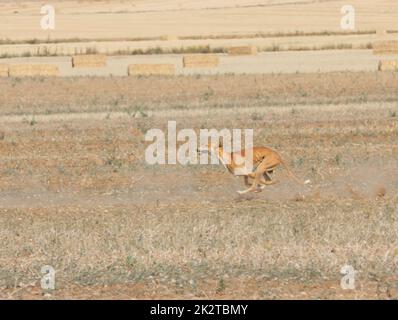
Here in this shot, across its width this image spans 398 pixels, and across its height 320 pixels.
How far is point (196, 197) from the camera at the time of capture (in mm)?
15453

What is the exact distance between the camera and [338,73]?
3478 cm

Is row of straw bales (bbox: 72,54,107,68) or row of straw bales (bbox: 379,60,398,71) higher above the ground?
row of straw bales (bbox: 72,54,107,68)

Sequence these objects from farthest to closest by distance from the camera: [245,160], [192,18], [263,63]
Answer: [192,18]
[263,63]
[245,160]

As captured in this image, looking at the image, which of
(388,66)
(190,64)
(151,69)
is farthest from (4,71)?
(388,66)

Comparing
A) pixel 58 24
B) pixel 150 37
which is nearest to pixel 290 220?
pixel 150 37

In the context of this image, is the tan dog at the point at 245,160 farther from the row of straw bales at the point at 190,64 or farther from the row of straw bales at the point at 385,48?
the row of straw bales at the point at 385,48

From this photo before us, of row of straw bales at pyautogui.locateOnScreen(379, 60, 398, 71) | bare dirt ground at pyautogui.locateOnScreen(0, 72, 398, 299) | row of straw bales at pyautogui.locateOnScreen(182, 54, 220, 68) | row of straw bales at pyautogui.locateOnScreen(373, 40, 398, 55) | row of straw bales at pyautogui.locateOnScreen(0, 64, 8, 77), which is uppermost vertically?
row of straw bales at pyautogui.locateOnScreen(373, 40, 398, 55)

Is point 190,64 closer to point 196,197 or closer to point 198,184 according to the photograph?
point 198,184

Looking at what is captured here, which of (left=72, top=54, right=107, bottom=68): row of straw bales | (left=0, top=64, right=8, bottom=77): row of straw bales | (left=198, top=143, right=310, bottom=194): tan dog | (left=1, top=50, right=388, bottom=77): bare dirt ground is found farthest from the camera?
(left=72, top=54, right=107, bottom=68): row of straw bales

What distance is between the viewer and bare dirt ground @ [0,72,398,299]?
8.63 meters

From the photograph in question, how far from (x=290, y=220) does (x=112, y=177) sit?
581 cm

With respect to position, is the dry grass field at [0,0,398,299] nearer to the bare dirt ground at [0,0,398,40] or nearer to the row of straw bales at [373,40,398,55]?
the row of straw bales at [373,40,398,55]

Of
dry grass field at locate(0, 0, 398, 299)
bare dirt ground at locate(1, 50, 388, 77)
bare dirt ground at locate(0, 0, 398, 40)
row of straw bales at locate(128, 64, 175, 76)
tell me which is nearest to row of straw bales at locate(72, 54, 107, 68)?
dry grass field at locate(0, 0, 398, 299)

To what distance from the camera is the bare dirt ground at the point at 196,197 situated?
28.3 feet
